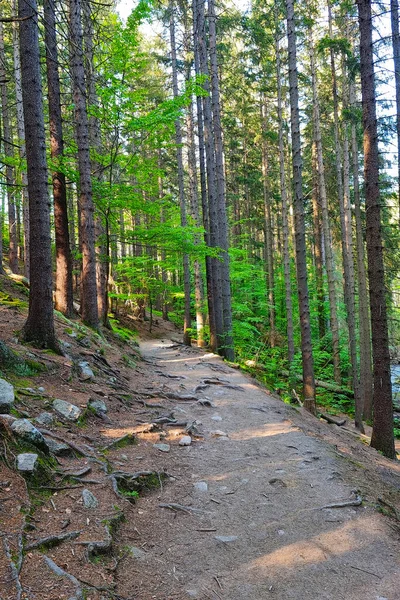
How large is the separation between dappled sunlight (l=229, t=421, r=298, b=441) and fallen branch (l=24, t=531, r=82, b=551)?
11.6ft

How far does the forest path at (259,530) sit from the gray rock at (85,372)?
79.3 inches

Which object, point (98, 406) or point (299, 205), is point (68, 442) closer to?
point (98, 406)

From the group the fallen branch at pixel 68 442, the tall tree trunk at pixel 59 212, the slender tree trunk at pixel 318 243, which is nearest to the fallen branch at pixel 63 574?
the fallen branch at pixel 68 442

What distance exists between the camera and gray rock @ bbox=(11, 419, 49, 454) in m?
3.63

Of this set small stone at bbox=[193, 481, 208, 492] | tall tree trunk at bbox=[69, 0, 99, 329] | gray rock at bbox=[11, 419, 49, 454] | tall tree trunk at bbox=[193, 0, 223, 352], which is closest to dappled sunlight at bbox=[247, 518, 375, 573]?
small stone at bbox=[193, 481, 208, 492]

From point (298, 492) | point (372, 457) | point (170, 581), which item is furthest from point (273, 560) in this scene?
point (372, 457)

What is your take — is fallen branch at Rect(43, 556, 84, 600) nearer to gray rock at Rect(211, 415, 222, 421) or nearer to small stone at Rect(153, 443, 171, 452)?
small stone at Rect(153, 443, 171, 452)

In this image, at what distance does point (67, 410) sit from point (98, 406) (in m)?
0.77

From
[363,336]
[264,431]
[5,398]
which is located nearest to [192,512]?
[5,398]

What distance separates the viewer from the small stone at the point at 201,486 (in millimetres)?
4438

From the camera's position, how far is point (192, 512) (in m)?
3.94

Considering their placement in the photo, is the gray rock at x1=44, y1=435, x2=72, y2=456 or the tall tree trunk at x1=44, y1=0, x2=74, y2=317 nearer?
the gray rock at x1=44, y1=435, x2=72, y2=456

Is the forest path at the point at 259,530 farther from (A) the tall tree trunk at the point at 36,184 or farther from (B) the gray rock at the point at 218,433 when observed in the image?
(A) the tall tree trunk at the point at 36,184

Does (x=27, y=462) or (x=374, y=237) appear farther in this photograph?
(x=374, y=237)
